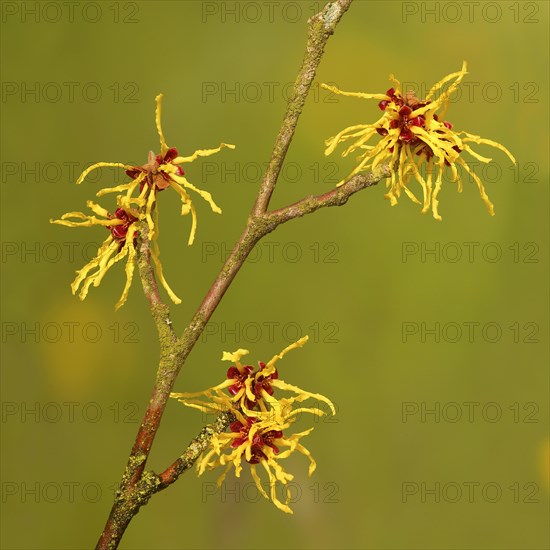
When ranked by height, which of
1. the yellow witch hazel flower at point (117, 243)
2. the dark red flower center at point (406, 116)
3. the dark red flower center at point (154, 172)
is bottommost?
the yellow witch hazel flower at point (117, 243)

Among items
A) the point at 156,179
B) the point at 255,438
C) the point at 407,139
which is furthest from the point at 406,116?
the point at 255,438

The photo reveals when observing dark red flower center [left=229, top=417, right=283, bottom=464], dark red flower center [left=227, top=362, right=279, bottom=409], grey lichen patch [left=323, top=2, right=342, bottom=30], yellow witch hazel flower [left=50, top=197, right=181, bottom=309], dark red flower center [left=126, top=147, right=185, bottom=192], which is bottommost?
dark red flower center [left=229, top=417, right=283, bottom=464]

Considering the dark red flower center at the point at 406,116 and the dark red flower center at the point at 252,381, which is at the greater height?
the dark red flower center at the point at 406,116

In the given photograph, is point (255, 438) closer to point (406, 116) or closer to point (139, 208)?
point (139, 208)

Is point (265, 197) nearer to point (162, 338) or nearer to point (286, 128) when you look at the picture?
point (286, 128)

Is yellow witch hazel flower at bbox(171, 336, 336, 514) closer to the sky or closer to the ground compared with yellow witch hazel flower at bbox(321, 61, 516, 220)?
closer to the ground

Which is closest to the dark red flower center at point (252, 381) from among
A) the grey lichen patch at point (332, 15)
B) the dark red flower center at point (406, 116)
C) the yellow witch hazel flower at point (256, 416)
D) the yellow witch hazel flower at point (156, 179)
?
the yellow witch hazel flower at point (256, 416)

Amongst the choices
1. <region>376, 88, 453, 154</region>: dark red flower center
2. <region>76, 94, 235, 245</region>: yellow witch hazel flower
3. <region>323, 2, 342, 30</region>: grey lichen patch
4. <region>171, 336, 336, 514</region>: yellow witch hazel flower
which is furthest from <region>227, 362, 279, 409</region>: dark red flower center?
<region>323, 2, 342, 30</region>: grey lichen patch

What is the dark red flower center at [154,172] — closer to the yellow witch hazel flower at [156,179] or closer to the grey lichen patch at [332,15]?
the yellow witch hazel flower at [156,179]

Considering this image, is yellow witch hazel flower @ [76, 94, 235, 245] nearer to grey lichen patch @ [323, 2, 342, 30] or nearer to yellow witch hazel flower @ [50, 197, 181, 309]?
yellow witch hazel flower @ [50, 197, 181, 309]
